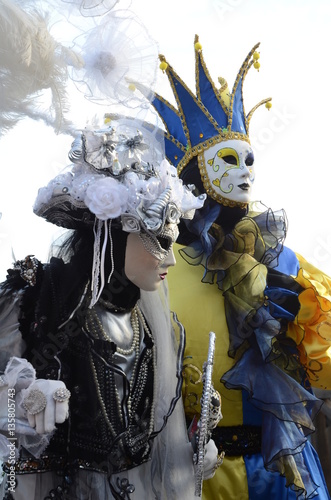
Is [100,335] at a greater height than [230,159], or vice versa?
[230,159]

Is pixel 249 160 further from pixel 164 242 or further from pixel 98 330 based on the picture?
pixel 98 330

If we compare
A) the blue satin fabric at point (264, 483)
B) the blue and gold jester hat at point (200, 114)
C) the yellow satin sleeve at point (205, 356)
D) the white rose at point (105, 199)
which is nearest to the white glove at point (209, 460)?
the yellow satin sleeve at point (205, 356)

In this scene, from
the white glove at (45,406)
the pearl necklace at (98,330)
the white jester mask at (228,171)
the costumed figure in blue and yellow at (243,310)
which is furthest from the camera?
the white jester mask at (228,171)

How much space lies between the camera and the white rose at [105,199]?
5.79 feet

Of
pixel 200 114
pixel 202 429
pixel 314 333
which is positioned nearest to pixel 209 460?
pixel 202 429

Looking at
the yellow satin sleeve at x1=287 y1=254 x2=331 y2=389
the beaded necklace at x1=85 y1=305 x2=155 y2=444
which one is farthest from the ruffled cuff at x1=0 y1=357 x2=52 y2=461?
the yellow satin sleeve at x1=287 y1=254 x2=331 y2=389

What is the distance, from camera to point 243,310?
2449 mm

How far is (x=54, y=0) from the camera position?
1.94 metres

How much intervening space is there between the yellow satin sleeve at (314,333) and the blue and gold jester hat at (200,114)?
65cm

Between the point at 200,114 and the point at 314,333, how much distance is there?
981mm

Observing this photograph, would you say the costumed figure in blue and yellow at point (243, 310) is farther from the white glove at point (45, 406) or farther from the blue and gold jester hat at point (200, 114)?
the white glove at point (45, 406)

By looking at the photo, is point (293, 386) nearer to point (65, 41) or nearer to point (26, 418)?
point (26, 418)

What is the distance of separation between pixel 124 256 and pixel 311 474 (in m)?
1.12

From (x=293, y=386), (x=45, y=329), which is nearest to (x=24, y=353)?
(x=45, y=329)
